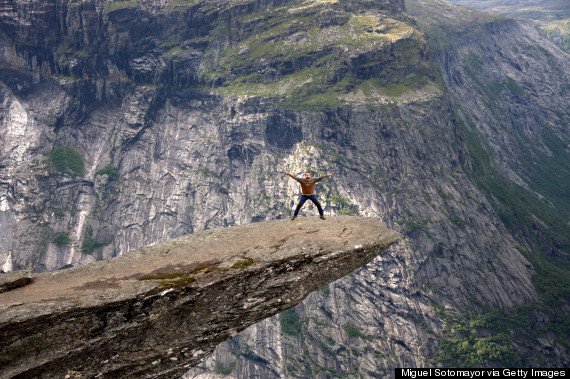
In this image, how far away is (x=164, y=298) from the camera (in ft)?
128

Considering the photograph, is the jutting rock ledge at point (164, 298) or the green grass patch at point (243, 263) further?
the green grass patch at point (243, 263)

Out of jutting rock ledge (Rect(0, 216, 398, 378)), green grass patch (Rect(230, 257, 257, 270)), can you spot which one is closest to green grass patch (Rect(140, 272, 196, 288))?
jutting rock ledge (Rect(0, 216, 398, 378))

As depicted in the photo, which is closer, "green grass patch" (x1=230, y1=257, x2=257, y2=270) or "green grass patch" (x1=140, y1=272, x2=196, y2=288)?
"green grass patch" (x1=140, y1=272, x2=196, y2=288)

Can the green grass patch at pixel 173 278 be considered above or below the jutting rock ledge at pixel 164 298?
above

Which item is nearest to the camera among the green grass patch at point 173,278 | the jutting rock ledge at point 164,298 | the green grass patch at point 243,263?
the jutting rock ledge at point 164,298

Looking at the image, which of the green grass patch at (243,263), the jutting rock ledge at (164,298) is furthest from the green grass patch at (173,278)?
the green grass patch at (243,263)

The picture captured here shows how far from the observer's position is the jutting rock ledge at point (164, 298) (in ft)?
117

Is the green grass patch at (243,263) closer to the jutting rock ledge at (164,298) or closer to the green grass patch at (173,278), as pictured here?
the jutting rock ledge at (164,298)

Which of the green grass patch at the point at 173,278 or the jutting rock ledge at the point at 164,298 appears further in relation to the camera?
the green grass patch at the point at 173,278

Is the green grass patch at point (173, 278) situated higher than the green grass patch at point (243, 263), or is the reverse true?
the green grass patch at point (173, 278)

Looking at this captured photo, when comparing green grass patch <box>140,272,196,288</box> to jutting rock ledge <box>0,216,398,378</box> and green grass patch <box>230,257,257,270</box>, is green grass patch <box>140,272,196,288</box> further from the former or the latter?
green grass patch <box>230,257,257,270</box>

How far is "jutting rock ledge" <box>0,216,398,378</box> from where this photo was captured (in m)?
35.6

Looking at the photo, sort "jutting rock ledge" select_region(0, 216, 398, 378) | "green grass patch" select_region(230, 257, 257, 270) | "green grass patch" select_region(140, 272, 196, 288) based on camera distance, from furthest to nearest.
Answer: "green grass patch" select_region(230, 257, 257, 270), "green grass patch" select_region(140, 272, 196, 288), "jutting rock ledge" select_region(0, 216, 398, 378)

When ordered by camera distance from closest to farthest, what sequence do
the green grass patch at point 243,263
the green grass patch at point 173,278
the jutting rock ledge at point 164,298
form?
the jutting rock ledge at point 164,298, the green grass patch at point 173,278, the green grass patch at point 243,263
